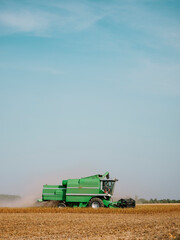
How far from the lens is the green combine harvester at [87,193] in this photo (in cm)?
2870

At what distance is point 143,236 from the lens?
479 inches

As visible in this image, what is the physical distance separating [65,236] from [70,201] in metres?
17.3

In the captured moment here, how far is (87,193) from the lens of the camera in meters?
29.5

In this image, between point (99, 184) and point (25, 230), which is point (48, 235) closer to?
point (25, 230)

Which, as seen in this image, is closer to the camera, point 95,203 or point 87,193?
point 95,203

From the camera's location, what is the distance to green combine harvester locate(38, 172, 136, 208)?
2870 cm

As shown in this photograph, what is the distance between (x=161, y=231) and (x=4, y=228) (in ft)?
23.7

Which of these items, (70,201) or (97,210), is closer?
(97,210)

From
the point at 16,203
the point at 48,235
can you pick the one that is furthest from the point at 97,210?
the point at 48,235

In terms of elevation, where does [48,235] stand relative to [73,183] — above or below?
below

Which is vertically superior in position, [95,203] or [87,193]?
[87,193]

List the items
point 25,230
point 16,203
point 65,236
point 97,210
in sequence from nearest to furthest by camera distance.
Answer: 1. point 65,236
2. point 25,230
3. point 97,210
4. point 16,203

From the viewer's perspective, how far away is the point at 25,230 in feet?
48.3

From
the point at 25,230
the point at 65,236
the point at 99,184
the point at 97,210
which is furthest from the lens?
the point at 99,184
